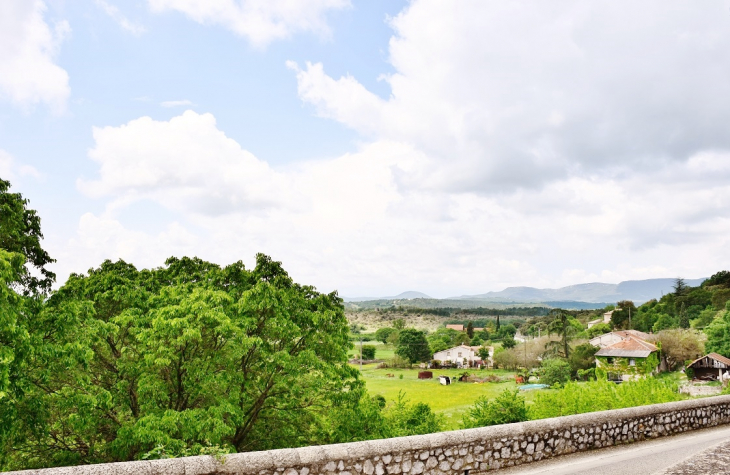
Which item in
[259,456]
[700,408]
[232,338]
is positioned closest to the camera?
[259,456]

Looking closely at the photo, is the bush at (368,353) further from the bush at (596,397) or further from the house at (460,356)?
the bush at (596,397)

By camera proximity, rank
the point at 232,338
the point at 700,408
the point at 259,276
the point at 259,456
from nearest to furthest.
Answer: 1. the point at 259,456
2. the point at 700,408
3. the point at 232,338
4. the point at 259,276

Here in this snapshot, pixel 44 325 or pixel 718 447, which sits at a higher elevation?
pixel 44 325

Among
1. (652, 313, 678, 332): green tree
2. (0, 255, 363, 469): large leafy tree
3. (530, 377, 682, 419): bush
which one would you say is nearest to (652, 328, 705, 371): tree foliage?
(652, 313, 678, 332): green tree

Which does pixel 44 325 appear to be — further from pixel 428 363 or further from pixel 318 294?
pixel 428 363

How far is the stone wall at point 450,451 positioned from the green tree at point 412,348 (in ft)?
316

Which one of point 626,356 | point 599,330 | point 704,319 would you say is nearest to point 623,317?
point 599,330

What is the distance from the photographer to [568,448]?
955 centimetres

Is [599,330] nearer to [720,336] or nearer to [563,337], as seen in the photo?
[563,337]

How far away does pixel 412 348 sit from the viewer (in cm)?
10631

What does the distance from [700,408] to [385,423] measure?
30.3 feet

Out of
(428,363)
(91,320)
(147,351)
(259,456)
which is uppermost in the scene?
(91,320)

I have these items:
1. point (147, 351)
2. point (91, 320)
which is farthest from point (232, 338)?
point (91, 320)

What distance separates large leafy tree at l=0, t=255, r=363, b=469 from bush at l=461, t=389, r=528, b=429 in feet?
16.1
